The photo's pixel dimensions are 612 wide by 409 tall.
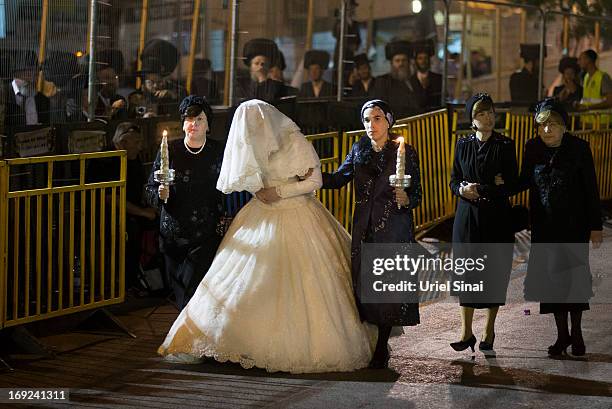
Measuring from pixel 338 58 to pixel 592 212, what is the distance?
7063 mm

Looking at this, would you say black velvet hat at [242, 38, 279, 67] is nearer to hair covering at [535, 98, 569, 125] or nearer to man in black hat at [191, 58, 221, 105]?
man in black hat at [191, 58, 221, 105]

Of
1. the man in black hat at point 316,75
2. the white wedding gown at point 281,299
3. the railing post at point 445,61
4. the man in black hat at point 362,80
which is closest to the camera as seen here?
the white wedding gown at point 281,299

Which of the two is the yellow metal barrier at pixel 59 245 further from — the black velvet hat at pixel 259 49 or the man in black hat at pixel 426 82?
the man in black hat at pixel 426 82

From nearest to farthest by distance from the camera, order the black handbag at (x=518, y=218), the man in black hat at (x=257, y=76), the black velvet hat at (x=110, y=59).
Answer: the black handbag at (x=518, y=218) < the black velvet hat at (x=110, y=59) < the man in black hat at (x=257, y=76)

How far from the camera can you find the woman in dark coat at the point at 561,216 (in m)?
8.82

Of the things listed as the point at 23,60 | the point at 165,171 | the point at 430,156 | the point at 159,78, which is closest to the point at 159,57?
the point at 159,78

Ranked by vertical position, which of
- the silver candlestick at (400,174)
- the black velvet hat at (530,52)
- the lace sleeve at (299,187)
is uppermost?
the black velvet hat at (530,52)

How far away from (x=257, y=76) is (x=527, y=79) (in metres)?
5.65

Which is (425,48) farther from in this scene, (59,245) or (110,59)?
(59,245)

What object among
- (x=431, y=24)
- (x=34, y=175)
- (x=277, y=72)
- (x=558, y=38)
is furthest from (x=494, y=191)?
(x=558, y=38)

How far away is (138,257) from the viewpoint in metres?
10.8

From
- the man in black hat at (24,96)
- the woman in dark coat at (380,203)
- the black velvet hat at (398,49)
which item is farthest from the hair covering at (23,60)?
the black velvet hat at (398,49)

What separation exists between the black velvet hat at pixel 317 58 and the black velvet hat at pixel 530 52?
A: 157 inches

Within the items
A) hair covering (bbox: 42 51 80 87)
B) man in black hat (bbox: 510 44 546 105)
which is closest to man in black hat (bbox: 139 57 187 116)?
hair covering (bbox: 42 51 80 87)
